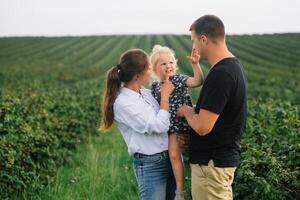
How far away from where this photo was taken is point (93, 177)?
7.24 metres

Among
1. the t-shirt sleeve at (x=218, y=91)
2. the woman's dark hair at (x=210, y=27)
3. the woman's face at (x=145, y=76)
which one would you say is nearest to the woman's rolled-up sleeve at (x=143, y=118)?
the woman's face at (x=145, y=76)

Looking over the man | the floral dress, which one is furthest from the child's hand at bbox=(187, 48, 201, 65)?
the floral dress

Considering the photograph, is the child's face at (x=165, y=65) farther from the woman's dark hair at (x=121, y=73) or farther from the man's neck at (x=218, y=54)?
the man's neck at (x=218, y=54)

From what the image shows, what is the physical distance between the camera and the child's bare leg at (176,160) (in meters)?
4.03

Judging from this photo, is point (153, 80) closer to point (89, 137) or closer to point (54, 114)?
point (54, 114)

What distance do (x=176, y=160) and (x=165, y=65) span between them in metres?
0.69

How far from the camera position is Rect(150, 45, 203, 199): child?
403 centimetres

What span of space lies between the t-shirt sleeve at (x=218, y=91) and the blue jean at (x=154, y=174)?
0.77 m

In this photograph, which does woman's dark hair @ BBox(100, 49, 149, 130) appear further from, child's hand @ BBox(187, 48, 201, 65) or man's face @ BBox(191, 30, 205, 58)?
man's face @ BBox(191, 30, 205, 58)

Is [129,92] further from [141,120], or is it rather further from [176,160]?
[176,160]

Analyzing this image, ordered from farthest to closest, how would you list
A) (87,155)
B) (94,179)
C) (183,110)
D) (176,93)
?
(87,155) < (94,179) < (176,93) < (183,110)

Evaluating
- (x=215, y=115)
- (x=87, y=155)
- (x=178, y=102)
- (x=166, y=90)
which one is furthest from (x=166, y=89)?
(x=87, y=155)

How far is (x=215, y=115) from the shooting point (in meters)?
3.53

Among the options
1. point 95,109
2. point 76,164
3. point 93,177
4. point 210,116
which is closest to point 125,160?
point 76,164
